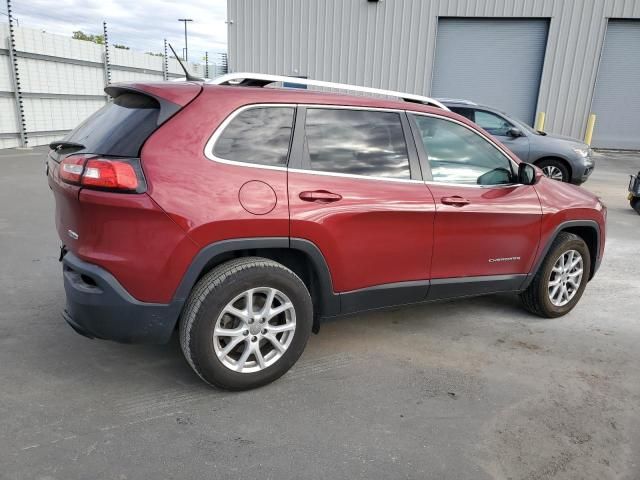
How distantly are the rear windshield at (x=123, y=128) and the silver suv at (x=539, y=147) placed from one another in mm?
8185

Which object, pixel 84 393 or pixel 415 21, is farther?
pixel 415 21

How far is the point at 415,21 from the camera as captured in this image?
18719 mm

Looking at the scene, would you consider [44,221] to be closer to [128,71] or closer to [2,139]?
[2,139]

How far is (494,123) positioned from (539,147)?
986 mm

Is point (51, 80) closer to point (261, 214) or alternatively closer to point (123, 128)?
point (123, 128)

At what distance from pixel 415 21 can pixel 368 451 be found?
1868 cm

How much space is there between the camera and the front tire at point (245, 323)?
2.79 metres

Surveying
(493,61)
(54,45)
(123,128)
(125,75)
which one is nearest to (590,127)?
(493,61)

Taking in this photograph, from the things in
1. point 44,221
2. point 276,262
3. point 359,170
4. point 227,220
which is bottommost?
point 44,221

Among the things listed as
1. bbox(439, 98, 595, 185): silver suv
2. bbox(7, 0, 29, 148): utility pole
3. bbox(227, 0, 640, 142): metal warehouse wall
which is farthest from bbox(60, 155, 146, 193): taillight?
bbox(227, 0, 640, 142): metal warehouse wall

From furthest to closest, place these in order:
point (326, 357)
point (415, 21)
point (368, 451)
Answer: point (415, 21)
point (326, 357)
point (368, 451)

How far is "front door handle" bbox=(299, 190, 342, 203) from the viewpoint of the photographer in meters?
2.98

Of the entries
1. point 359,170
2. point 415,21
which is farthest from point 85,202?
point 415,21

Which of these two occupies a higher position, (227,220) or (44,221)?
(227,220)
